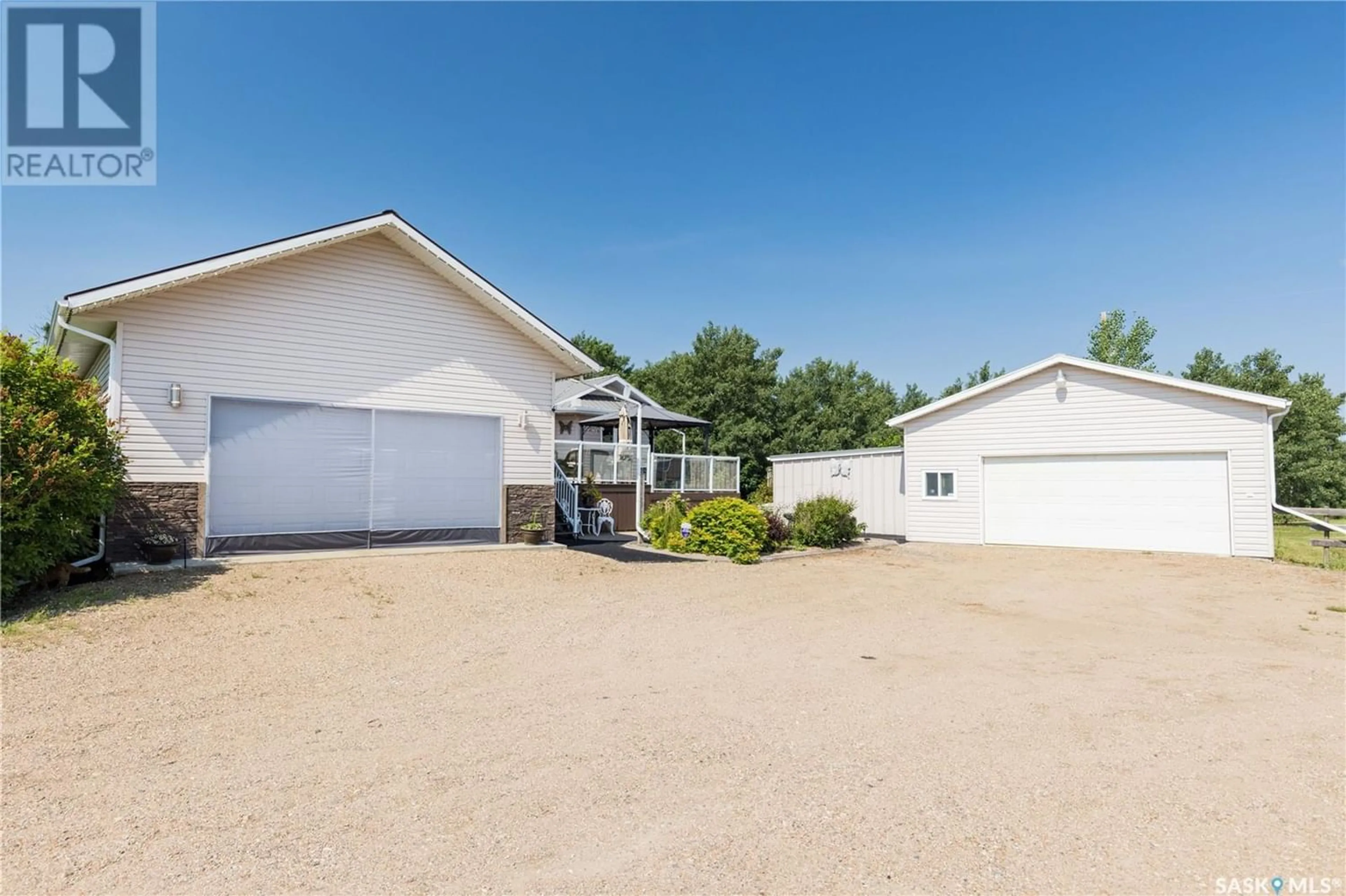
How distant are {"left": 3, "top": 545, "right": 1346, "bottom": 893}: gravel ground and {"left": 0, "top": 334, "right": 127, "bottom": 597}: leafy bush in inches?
41.9

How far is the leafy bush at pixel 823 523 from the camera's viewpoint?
14898 mm

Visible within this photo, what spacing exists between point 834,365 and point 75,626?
46333mm

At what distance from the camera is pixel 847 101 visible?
1588 cm

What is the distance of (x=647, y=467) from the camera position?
1812cm

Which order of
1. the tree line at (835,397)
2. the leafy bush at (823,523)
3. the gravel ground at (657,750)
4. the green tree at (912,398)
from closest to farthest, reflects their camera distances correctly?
the gravel ground at (657,750) → the leafy bush at (823,523) → the tree line at (835,397) → the green tree at (912,398)

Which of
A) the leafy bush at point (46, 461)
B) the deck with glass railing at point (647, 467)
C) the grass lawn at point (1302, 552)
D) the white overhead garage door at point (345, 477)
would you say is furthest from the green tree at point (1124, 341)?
the leafy bush at point (46, 461)

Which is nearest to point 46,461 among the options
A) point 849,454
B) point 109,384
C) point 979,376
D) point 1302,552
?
point 109,384

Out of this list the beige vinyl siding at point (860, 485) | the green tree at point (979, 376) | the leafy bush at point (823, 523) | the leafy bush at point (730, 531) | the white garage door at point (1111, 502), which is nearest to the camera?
the leafy bush at point (730, 531)

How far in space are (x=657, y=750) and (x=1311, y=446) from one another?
4346 centimetres

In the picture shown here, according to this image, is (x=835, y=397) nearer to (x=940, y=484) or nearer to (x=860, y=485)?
(x=860, y=485)

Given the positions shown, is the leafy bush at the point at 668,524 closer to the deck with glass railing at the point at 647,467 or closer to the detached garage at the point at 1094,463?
the deck with glass railing at the point at 647,467

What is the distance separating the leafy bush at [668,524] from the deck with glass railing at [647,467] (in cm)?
154

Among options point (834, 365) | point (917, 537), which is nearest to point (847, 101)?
point (917, 537)
